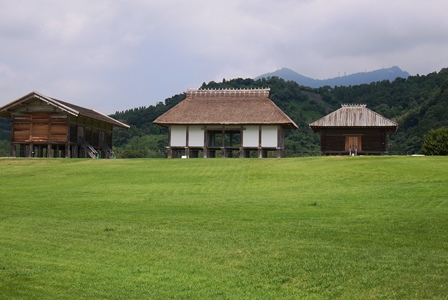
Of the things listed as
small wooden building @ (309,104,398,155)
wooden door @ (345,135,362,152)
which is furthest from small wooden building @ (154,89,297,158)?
wooden door @ (345,135,362,152)

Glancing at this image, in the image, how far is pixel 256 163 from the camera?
33.4 metres

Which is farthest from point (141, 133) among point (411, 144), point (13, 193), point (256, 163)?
point (13, 193)

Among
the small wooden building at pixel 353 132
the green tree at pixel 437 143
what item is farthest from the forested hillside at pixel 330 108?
the green tree at pixel 437 143

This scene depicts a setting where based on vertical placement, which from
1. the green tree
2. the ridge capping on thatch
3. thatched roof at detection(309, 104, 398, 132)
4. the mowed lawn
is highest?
the ridge capping on thatch

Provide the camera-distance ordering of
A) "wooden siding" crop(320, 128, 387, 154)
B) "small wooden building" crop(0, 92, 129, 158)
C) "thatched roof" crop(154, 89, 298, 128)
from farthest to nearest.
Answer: "wooden siding" crop(320, 128, 387, 154), "thatched roof" crop(154, 89, 298, 128), "small wooden building" crop(0, 92, 129, 158)

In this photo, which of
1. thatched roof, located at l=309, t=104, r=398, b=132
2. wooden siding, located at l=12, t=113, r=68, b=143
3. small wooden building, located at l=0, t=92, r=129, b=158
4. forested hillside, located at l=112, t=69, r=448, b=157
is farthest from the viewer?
forested hillside, located at l=112, t=69, r=448, b=157

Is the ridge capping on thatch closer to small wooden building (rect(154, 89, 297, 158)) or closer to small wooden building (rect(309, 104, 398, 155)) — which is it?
small wooden building (rect(154, 89, 297, 158))

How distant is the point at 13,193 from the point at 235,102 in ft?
93.9

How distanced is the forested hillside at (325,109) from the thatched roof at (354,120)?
38.7ft

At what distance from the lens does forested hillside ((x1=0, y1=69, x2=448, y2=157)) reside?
62.8 meters

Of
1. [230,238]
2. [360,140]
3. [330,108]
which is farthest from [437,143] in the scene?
[330,108]

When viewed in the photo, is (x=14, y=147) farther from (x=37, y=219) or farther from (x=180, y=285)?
(x=180, y=285)

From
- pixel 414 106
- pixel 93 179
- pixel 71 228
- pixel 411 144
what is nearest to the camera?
pixel 71 228

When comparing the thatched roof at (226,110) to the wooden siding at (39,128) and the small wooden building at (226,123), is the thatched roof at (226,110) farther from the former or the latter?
the wooden siding at (39,128)
